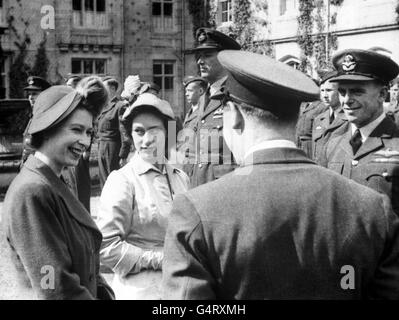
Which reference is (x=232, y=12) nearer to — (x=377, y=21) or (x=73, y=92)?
(x=377, y=21)

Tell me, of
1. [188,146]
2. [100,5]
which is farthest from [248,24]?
[188,146]

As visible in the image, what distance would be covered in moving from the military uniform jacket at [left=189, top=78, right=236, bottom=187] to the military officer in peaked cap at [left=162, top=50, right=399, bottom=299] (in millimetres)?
3745

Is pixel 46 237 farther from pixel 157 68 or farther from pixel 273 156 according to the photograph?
pixel 157 68

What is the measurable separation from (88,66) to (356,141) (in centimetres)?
1948

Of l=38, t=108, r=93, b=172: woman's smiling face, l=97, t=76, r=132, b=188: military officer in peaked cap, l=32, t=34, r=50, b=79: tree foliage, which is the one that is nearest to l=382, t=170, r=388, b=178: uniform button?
l=38, t=108, r=93, b=172: woman's smiling face

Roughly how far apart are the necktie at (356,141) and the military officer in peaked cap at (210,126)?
4.89 ft

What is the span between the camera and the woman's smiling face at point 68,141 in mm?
3205

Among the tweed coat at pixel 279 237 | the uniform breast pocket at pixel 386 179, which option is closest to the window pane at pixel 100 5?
the uniform breast pocket at pixel 386 179

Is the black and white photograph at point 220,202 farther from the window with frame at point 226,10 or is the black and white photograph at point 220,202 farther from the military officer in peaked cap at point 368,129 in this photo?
the window with frame at point 226,10

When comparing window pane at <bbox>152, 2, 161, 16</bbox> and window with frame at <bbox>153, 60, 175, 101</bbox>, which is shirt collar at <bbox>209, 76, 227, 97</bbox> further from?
window pane at <bbox>152, 2, 161, 16</bbox>

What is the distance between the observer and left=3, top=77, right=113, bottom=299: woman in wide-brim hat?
281cm

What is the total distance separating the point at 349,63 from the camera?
195 inches

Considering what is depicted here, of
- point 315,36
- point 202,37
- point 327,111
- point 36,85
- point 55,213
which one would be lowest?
point 55,213
